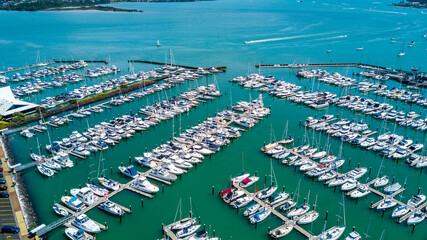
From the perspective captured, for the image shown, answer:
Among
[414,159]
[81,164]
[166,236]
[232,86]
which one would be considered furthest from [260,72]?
[166,236]

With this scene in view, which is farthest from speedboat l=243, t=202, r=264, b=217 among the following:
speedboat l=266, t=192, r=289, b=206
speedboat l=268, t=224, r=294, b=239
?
speedboat l=268, t=224, r=294, b=239

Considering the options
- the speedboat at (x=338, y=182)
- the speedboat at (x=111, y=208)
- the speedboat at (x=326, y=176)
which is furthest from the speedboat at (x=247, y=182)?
the speedboat at (x=111, y=208)

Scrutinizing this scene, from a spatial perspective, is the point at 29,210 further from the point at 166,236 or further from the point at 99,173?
the point at 166,236

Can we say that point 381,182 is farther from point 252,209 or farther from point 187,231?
point 187,231

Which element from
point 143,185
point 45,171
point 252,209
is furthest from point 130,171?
point 252,209

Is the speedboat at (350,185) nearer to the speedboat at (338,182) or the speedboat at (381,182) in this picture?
the speedboat at (338,182)
